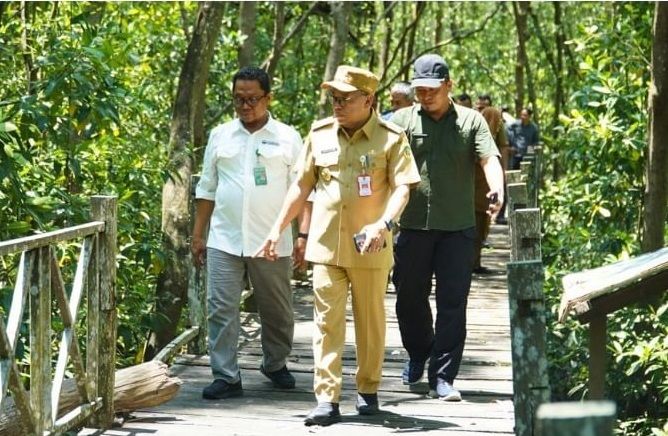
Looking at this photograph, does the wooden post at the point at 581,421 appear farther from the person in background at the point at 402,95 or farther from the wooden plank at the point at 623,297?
the person in background at the point at 402,95

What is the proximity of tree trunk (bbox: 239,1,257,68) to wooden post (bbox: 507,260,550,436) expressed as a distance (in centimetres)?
970

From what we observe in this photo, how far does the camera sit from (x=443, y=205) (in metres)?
6.93

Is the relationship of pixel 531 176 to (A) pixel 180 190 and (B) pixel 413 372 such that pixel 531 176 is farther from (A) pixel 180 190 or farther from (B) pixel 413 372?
(B) pixel 413 372

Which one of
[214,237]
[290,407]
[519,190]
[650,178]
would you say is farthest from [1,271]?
[650,178]

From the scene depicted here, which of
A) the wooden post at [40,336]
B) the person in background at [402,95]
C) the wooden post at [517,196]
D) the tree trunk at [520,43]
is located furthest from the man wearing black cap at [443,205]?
the tree trunk at [520,43]

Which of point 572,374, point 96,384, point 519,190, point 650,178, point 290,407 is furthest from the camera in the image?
point 572,374

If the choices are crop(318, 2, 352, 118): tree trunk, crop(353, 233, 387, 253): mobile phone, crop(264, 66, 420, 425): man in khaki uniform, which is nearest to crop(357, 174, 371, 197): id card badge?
crop(264, 66, 420, 425): man in khaki uniform

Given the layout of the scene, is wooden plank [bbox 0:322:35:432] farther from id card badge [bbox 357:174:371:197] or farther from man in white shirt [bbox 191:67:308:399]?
id card badge [bbox 357:174:371:197]

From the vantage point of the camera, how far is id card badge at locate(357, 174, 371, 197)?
6.32m

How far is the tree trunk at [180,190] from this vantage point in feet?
30.1

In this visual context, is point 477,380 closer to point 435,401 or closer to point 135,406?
point 435,401

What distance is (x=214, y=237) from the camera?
7.09m

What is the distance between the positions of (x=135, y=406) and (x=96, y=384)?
387 millimetres

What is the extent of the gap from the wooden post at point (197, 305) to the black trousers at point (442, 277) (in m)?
1.96
